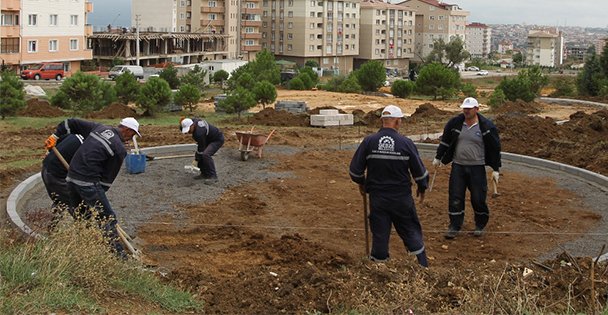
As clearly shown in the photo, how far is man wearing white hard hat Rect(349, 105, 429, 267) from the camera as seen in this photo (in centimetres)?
718

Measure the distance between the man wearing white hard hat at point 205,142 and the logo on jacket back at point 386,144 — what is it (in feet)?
18.2

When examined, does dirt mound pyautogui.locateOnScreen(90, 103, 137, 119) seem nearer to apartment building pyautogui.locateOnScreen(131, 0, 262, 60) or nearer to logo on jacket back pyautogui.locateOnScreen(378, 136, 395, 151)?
logo on jacket back pyautogui.locateOnScreen(378, 136, 395, 151)

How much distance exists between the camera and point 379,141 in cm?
722

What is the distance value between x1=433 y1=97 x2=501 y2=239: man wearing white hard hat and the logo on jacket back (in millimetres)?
2313

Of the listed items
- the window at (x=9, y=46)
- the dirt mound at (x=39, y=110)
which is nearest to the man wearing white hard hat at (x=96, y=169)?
the dirt mound at (x=39, y=110)

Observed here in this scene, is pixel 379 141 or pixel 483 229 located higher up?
pixel 379 141

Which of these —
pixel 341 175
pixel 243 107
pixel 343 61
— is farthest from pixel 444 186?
pixel 343 61

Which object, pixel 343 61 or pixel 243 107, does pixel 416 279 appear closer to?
pixel 243 107

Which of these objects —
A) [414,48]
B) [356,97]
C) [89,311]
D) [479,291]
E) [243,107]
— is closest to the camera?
[89,311]

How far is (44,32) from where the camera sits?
51.8 m

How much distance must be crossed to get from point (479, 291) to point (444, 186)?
7230mm

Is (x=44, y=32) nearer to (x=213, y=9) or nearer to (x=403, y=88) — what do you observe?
(x=403, y=88)

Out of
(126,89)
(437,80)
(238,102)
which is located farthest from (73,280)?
(437,80)

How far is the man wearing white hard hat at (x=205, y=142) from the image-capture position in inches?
482
